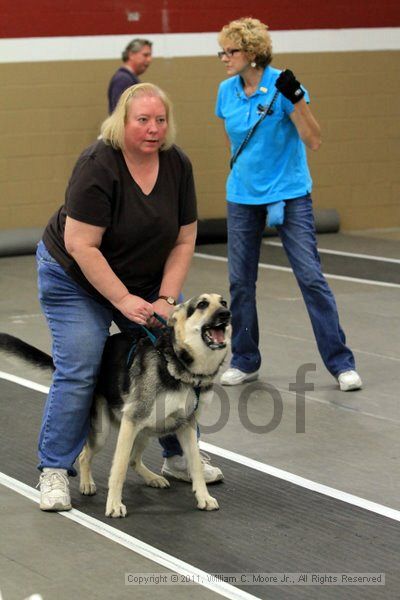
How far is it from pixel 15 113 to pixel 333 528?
8.57 meters

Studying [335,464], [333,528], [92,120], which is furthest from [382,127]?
[333,528]

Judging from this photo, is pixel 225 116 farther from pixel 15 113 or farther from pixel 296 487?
pixel 15 113

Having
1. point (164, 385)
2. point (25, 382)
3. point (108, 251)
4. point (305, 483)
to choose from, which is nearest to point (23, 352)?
point (108, 251)

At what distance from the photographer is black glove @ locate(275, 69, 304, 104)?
6707 millimetres

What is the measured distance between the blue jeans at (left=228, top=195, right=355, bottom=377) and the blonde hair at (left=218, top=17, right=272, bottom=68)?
877 mm

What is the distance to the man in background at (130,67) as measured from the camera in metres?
12.2

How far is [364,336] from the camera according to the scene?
8.56 m

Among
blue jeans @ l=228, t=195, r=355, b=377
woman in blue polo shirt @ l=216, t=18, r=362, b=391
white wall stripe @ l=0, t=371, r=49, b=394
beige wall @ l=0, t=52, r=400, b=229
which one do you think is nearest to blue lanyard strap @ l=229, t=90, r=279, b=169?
woman in blue polo shirt @ l=216, t=18, r=362, b=391

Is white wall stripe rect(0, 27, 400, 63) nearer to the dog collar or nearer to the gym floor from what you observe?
the gym floor

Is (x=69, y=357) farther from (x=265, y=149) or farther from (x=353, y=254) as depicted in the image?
(x=353, y=254)

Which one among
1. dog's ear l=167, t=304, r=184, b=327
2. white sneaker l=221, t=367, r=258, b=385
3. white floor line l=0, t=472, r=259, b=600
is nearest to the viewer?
white floor line l=0, t=472, r=259, b=600

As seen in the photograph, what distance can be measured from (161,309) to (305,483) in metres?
1.12

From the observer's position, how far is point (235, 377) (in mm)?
7293

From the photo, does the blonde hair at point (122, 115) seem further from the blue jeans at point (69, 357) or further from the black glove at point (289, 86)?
the black glove at point (289, 86)
